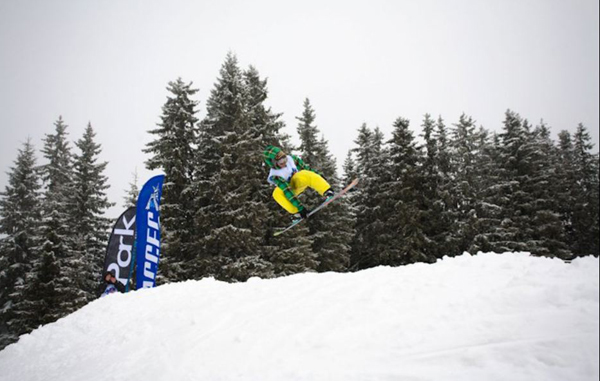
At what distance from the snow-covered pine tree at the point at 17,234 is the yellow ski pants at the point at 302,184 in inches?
709

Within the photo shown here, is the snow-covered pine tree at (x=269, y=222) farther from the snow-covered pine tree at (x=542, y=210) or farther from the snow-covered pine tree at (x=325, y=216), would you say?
the snow-covered pine tree at (x=542, y=210)

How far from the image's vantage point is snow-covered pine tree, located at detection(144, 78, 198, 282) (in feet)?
56.0

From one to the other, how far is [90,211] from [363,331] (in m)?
23.9

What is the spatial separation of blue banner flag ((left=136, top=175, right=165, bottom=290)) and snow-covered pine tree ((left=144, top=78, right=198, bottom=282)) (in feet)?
13.1

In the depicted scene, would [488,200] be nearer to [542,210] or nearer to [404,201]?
[542,210]

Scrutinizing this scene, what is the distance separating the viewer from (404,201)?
76.0ft

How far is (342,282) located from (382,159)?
826 inches

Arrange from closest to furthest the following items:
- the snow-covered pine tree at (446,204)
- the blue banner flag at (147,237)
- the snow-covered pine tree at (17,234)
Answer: the blue banner flag at (147,237)
the snow-covered pine tree at (17,234)
the snow-covered pine tree at (446,204)

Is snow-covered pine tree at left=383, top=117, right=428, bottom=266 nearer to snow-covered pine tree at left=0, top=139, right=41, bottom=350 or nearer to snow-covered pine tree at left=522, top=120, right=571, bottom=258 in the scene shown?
snow-covered pine tree at left=522, top=120, right=571, bottom=258

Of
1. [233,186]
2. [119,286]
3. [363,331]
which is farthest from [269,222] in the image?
[363,331]

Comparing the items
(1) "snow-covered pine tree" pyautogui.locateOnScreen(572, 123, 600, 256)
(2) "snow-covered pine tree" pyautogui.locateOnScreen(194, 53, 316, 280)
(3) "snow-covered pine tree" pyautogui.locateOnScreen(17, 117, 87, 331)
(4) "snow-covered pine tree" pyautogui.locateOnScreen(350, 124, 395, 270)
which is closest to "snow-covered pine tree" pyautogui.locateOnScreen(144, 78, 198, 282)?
(2) "snow-covered pine tree" pyautogui.locateOnScreen(194, 53, 316, 280)

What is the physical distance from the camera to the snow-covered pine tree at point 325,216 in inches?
856

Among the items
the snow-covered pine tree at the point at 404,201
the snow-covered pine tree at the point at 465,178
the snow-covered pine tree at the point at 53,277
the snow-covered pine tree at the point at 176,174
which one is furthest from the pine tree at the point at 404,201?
the snow-covered pine tree at the point at 53,277

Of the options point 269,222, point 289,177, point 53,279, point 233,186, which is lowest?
point 53,279
